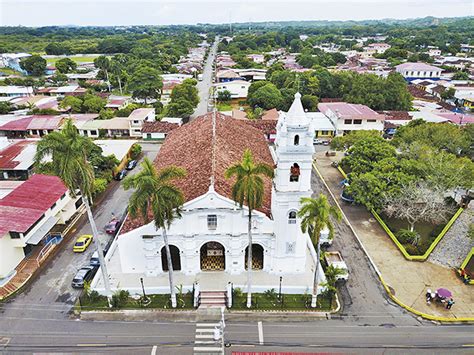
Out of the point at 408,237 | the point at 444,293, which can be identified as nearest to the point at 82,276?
the point at 444,293

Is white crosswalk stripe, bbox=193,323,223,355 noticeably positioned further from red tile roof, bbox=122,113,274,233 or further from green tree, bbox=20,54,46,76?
green tree, bbox=20,54,46,76

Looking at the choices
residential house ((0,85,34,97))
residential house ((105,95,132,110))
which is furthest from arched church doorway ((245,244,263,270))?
residential house ((0,85,34,97))

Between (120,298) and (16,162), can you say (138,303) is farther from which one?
(16,162)

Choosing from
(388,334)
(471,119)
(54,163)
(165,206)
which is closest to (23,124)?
(54,163)

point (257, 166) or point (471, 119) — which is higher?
point (257, 166)

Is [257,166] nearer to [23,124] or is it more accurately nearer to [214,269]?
[214,269]

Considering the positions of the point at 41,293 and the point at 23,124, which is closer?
the point at 41,293

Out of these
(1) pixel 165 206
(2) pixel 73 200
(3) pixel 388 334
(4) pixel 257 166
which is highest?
(4) pixel 257 166
